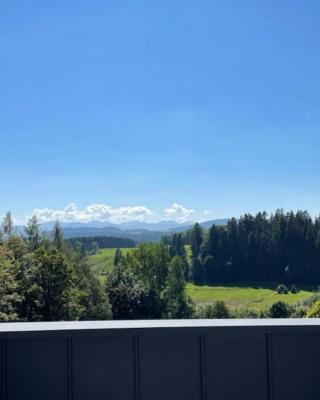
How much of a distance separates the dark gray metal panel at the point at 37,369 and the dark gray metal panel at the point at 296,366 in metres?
1.25

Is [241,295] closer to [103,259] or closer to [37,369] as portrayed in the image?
[103,259]

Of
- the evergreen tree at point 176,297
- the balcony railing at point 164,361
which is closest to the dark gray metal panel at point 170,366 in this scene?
the balcony railing at point 164,361

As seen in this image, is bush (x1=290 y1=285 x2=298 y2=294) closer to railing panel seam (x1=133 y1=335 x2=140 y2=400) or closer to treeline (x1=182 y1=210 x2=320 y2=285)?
treeline (x1=182 y1=210 x2=320 y2=285)

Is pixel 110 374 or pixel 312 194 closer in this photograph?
pixel 110 374

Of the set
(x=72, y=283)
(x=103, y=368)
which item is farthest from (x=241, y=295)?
(x=103, y=368)

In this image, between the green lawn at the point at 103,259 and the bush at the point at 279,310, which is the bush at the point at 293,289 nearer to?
the bush at the point at 279,310

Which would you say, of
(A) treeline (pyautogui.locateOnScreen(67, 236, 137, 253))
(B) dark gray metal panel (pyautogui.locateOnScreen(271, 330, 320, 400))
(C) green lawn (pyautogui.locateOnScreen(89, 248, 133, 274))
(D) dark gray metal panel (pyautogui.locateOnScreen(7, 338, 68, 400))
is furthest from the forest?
(C) green lawn (pyautogui.locateOnScreen(89, 248, 133, 274))

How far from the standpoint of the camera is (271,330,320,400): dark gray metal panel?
2.66m

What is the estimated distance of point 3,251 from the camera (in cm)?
2302

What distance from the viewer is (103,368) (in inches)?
107

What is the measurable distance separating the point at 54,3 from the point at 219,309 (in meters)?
45.3

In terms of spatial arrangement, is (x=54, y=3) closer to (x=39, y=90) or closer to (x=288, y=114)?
(x=39, y=90)

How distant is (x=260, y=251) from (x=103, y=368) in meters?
89.1

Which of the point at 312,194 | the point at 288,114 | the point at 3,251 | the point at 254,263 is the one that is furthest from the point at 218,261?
the point at 3,251
